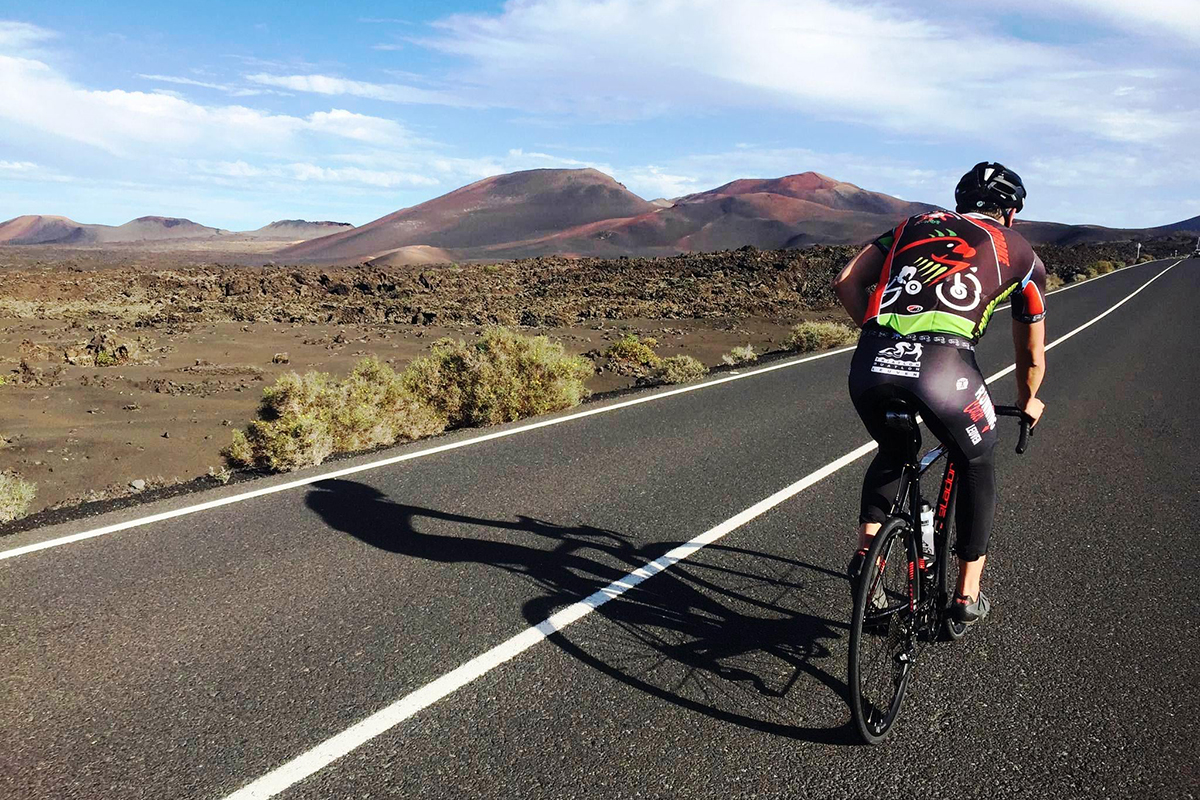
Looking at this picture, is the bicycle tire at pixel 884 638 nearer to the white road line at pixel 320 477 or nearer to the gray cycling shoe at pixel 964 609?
the gray cycling shoe at pixel 964 609

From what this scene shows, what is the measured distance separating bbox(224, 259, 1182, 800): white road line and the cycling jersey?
1.97m

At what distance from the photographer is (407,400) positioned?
9102 mm

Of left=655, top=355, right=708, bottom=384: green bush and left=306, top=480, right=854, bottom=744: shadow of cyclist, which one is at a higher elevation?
left=655, top=355, right=708, bottom=384: green bush

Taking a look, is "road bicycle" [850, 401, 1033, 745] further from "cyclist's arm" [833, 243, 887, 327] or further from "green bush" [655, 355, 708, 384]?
"green bush" [655, 355, 708, 384]

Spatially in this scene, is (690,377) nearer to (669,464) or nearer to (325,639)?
(669,464)

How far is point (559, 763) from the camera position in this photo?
2.84m

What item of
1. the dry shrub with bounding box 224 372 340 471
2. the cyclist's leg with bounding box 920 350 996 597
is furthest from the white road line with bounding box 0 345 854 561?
the cyclist's leg with bounding box 920 350 996 597

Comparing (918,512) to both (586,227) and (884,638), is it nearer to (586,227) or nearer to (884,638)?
(884,638)

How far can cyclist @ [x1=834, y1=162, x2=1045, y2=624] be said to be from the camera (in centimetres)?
303

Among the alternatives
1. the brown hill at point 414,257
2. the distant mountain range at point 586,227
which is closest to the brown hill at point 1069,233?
the distant mountain range at point 586,227

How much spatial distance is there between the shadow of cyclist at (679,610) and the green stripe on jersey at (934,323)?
1.52m

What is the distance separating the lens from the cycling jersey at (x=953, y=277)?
304 centimetres

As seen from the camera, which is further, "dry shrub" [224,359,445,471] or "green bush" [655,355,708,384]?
"green bush" [655,355,708,384]

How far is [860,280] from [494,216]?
Answer: 133758mm
